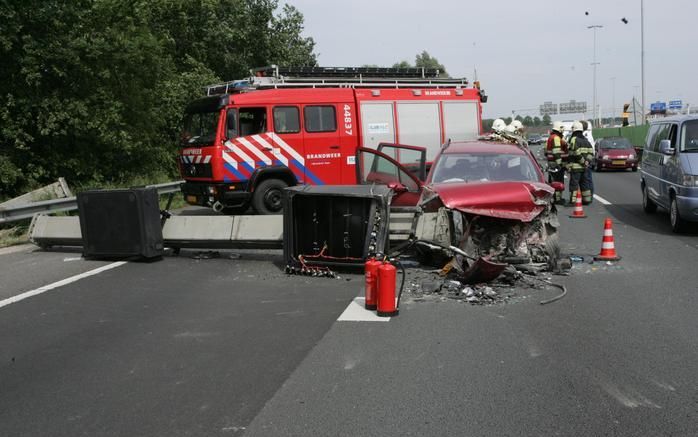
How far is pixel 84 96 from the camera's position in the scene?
56.0 ft

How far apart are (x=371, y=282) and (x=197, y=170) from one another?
8733 mm

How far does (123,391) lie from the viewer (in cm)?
456

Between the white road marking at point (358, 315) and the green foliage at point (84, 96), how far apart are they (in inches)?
448

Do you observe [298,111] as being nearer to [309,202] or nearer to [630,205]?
[309,202]

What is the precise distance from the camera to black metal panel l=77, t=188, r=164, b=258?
9438 millimetres

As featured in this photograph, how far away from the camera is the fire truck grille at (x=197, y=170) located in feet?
46.0

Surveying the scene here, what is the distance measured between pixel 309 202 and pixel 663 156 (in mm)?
7393

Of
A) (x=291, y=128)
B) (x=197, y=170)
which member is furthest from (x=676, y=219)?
(x=197, y=170)

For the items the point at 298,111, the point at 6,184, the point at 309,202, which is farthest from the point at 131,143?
the point at 309,202

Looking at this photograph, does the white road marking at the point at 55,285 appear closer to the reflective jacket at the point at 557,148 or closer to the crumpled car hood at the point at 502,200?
the crumpled car hood at the point at 502,200

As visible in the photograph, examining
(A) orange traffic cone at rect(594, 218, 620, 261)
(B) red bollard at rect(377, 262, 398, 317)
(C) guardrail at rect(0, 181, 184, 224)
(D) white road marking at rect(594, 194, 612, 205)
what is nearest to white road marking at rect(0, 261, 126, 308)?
(C) guardrail at rect(0, 181, 184, 224)

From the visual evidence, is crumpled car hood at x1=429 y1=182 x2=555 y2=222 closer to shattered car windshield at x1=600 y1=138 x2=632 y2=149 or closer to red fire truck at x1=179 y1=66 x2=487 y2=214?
red fire truck at x1=179 y1=66 x2=487 y2=214

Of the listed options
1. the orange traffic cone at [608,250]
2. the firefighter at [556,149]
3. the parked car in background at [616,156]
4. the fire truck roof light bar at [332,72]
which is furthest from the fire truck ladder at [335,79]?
the parked car in background at [616,156]

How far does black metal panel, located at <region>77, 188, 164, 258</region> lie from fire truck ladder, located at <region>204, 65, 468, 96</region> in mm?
5656
